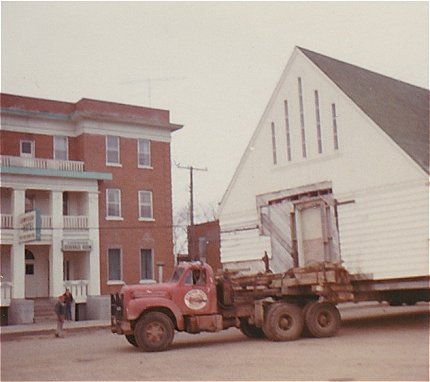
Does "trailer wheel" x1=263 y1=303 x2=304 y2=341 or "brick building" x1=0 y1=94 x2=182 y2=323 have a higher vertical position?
"brick building" x1=0 y1=94 x2=182 y2=323

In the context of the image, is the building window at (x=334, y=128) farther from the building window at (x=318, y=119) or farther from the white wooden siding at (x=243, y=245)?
the white wooden siding at (x=243, y=245)

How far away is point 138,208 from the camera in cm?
3944

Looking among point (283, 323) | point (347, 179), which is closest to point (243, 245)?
point (283, 323)

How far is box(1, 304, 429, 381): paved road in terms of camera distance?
38.0 feet

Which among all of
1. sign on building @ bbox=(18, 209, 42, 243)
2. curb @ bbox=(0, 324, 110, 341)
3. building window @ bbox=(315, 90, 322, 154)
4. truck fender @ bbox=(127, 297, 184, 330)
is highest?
building window @ bbox=(315, 90, 322, 154)

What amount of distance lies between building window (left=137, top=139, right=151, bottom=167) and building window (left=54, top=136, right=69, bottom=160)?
14.1ft

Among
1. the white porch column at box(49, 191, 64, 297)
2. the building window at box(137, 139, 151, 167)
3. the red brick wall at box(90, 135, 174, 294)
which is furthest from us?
the building window at box(137, 139, 151, 167)

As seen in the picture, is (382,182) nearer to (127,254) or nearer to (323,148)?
(323,148)

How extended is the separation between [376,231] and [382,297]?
132 inches

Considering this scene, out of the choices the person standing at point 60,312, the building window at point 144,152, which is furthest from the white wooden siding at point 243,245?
the building window at point 144,152

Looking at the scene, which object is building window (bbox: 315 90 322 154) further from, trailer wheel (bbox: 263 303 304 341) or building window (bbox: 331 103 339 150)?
trailer wheel (bbox: 263 303 304 341)

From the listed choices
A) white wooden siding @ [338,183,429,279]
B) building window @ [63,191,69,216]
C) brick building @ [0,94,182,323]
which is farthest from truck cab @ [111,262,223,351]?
building window @ [63,191,69,216]

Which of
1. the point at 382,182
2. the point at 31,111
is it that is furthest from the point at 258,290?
the point at 31,111

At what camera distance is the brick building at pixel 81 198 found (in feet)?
114
